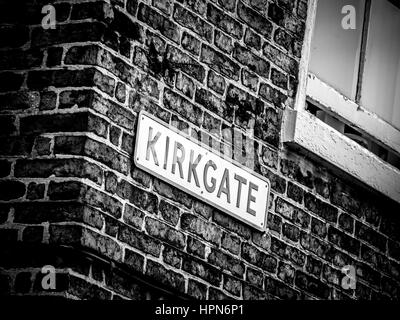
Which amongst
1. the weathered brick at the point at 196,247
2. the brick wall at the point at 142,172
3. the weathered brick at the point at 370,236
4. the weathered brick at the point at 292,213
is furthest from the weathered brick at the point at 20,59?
the weathered brick at the point at 370,236

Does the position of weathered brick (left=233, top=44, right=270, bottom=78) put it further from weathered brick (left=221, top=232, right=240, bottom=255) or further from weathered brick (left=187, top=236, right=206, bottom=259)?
weathered brick (left=187, top=236, right=206, bottom=259)

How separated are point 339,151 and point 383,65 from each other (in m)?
0.98

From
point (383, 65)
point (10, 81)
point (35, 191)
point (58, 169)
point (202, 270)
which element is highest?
point (383, 65)

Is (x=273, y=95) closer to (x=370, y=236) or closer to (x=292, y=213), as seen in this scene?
(x=292, y=213)

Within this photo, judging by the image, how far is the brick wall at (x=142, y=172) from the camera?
4734mm

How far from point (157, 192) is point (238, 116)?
2.54 ft

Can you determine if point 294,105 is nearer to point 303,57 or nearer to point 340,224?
point 303,57

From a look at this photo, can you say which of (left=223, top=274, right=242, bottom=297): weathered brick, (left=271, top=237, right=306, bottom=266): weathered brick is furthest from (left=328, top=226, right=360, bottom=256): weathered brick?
(left=223, top=274, right=242, bottom=297): weathered brick

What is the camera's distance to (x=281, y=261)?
5.68m

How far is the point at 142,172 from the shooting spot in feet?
16.5

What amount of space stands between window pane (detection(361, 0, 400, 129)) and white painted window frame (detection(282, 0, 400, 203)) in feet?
0.46

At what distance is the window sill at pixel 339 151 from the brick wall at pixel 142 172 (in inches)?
3.5

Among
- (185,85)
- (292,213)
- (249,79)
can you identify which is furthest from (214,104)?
(292,213)

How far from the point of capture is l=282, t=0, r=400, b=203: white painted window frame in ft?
19.2
